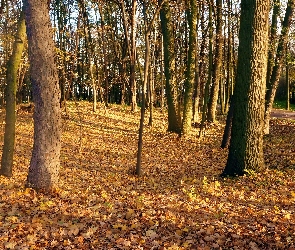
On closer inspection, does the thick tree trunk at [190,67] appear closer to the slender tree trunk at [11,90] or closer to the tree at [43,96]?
the slender tree trunk at [11,90]

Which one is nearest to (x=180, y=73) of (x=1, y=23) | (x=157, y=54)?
(x=157, y=54)

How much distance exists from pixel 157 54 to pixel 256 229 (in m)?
30.2

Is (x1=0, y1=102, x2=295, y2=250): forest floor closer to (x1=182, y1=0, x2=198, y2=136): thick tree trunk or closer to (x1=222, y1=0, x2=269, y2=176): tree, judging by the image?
(x1=222, y1=0, x2=269, y2=176): tree

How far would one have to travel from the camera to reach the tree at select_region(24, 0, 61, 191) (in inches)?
308

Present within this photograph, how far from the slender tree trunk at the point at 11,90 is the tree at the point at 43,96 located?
1.40 meters

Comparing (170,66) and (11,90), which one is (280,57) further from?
(11,90)

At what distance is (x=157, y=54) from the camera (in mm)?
34875

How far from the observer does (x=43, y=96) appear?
7941 mm

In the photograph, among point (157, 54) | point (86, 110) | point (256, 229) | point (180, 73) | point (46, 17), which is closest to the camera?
point (256, 229)

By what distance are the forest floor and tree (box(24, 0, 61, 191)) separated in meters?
0.54

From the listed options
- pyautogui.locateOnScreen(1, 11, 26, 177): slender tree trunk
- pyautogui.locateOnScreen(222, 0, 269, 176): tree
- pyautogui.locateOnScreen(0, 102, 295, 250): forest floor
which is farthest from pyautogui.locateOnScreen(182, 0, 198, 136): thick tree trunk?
pyautogui.locateOnScreen(1, 11, 26, 177): slender tree trunk

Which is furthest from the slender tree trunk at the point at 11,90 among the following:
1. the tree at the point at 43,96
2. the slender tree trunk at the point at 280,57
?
the slender tree trunk at the point at 280,57

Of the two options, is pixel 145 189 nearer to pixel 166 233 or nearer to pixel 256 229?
pixel 166 233

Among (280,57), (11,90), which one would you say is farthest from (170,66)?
(11,90)
